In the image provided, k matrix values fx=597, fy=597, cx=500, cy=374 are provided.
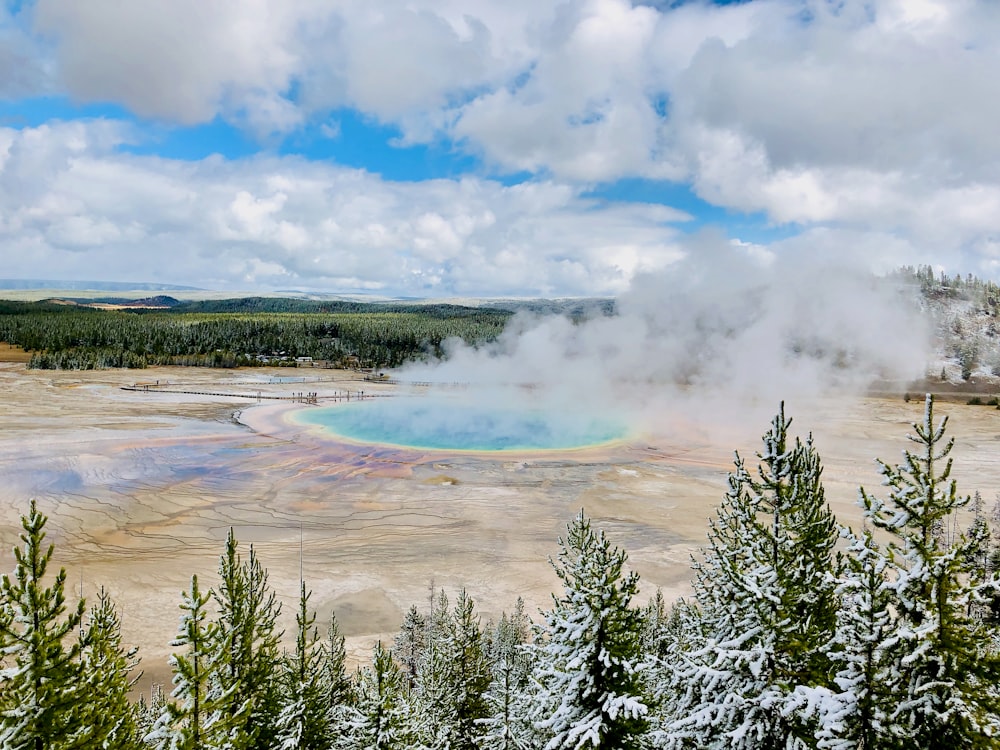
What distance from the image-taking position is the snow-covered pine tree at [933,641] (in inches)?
229

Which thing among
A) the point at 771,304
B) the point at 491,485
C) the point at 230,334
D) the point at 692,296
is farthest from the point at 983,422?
the point at 230,334

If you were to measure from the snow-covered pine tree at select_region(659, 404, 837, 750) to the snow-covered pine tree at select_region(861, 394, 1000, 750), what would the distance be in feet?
2.75

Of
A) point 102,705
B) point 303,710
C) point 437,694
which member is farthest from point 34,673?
point 437,694

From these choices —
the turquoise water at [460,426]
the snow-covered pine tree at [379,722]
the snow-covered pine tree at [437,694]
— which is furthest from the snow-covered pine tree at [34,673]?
the turquoise water at [460,426]

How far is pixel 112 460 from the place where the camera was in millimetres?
40844

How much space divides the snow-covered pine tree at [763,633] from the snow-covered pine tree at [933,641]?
838 millimetres

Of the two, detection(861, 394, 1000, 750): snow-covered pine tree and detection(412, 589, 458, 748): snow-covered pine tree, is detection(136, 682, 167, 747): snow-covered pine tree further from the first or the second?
detection(861, 394, 1000, 750): snow-covered pine tree

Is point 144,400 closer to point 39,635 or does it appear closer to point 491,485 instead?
point 491,485

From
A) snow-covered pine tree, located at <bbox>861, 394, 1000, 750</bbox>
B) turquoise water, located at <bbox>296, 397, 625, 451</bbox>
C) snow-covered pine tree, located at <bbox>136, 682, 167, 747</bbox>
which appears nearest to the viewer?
snow-covered pine tree, located at <bbox>861, 394, 1000, 750</bbox>

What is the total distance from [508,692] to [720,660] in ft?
17.9

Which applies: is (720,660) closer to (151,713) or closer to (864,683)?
(864,683)

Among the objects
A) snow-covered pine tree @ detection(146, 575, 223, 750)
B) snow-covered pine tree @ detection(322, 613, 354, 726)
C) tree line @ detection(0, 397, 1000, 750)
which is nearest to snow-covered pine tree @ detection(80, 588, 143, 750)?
tree line @ detection(0, 397, 1000, 750)

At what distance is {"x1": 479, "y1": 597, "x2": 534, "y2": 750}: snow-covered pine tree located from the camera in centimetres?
1008

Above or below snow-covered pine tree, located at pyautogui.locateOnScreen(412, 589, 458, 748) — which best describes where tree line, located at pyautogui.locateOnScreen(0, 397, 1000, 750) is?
above
